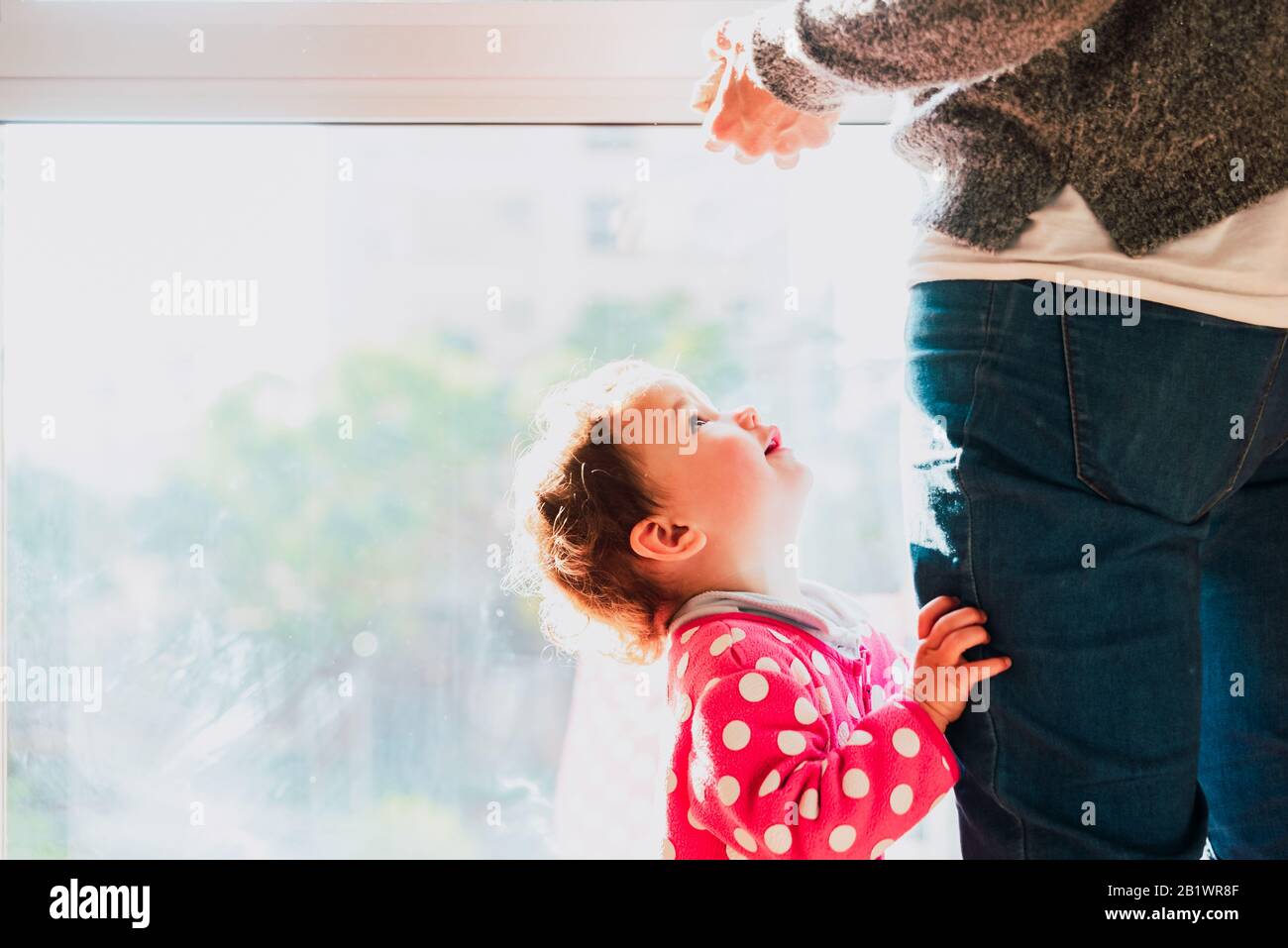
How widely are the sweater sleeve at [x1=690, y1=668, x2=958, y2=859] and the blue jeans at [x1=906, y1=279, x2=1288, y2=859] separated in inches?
2.5

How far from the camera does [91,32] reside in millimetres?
1126

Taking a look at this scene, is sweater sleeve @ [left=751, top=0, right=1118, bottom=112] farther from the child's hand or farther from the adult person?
the child's hand

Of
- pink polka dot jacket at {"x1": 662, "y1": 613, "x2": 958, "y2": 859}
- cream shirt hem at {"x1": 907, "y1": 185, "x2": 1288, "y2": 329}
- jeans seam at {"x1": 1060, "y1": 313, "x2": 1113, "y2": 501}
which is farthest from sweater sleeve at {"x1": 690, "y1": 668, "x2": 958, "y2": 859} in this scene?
cream shirt hem at {"x1": 907, "y1": 185, "x2": 1288, "y2": 329}

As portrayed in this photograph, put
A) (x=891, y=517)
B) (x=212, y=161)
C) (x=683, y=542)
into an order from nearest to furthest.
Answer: (x=683, y=542), (x=212, y=161), (x=891, y=517)

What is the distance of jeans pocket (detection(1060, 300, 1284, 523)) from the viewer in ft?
2.43

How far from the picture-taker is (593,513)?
107 cm

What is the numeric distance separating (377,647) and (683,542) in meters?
0.44

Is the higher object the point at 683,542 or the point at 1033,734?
the point at 683,542

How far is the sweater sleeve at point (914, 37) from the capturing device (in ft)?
2.15

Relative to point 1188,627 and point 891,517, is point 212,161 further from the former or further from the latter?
point 1188,627

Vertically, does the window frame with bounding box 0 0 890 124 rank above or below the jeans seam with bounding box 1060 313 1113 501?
above

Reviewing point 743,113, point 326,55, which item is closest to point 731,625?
point 743,113

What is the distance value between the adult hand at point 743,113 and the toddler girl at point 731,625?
0.89 ft
